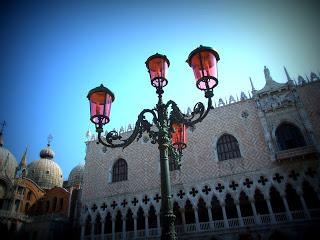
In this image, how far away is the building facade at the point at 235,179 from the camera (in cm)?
1283

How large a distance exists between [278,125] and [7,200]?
22.5 meters

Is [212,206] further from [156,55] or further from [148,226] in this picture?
[156,55]

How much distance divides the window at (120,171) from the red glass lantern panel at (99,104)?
1284 cm

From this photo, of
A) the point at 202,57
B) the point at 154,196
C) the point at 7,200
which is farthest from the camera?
the point at 7,200

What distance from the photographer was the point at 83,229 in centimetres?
1650

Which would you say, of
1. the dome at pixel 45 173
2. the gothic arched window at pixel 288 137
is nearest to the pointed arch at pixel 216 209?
the gothic arched window at pixel 288 137

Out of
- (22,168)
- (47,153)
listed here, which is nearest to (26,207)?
(22,168)

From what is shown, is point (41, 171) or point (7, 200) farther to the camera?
point (41, 171)

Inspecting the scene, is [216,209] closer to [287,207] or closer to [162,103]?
[287,207]

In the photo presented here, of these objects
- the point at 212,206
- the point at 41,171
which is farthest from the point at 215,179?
the point at 41,171

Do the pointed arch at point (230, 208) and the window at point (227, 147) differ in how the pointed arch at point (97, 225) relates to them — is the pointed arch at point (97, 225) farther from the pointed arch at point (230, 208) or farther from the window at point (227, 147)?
the window at point (227, 147)

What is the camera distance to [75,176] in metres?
30.5

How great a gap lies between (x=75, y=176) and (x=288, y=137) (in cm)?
2421

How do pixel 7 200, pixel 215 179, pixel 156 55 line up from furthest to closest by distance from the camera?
pixel 7 200 < pixel 215 179 < pixel 156 55
